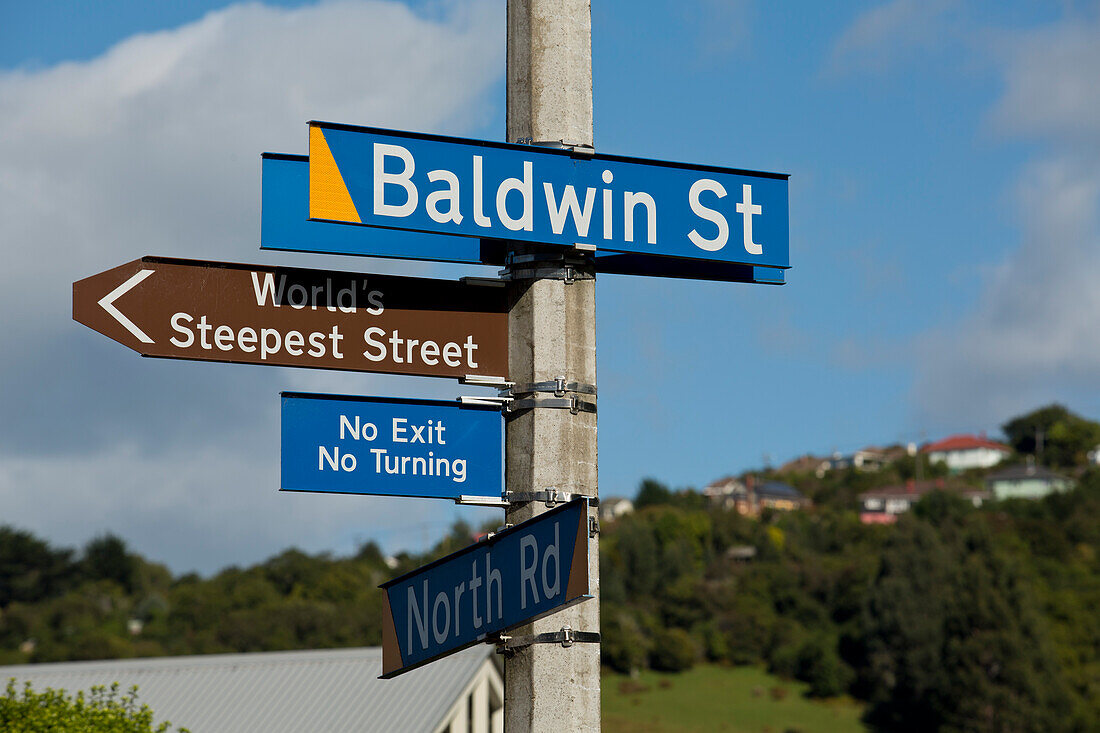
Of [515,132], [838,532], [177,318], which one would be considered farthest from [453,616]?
[838,532]

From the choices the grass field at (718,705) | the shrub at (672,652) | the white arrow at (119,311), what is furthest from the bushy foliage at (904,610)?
the white arrow at (119,311)

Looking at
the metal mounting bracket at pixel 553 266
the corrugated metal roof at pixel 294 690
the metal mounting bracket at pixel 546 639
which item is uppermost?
the metal mounting bracket at pixel 553 266

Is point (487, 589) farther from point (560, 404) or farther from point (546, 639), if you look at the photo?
point (560, 404)

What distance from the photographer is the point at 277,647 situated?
10325 centimetres

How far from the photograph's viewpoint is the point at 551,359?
5730 mm

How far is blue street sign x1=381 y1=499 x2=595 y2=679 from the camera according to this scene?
4797 millimetres

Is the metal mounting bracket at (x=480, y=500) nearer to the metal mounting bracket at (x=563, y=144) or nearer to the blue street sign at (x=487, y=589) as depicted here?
the blue street sign at (x=487, y=589)

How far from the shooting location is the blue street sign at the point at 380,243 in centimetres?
577

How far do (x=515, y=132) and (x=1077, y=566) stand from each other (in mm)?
138680

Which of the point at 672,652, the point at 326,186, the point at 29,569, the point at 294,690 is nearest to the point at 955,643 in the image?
the point at 672,652

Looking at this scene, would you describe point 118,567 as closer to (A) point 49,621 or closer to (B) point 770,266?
(A) point 49,621

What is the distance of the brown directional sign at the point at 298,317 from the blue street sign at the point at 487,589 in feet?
2.77

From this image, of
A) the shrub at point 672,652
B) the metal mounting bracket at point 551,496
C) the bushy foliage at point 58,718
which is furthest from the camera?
the shrub at point 672,652

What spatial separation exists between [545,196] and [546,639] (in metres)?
1.64
